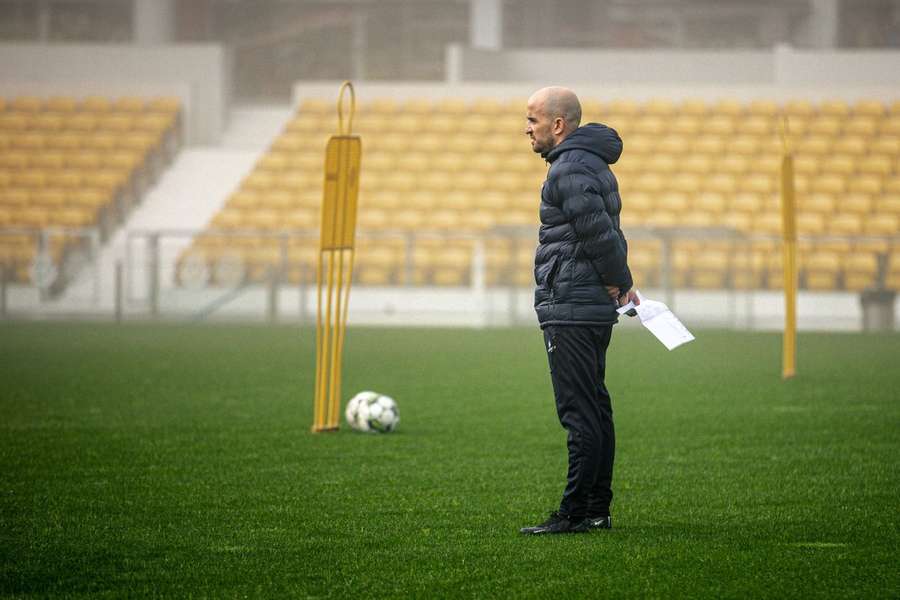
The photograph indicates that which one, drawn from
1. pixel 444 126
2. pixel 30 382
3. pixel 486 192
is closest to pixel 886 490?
pixel 30 382

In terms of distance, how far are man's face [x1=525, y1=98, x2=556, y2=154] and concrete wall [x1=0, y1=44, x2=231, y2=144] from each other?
82.1ft

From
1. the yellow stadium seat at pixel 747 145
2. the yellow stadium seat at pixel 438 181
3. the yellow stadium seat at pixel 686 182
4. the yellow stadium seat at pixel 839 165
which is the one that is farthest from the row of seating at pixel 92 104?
the yellow stadium seat at pixel 839 165

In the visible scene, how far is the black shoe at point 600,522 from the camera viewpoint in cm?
548

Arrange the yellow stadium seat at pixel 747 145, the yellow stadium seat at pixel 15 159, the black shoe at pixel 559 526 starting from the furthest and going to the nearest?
the yellow stadium seat at pixel 15 159 → the yellow stadium seat at pixel 747 145 → the black shoe at pixel 559 526

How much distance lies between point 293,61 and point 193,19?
2.52 metres

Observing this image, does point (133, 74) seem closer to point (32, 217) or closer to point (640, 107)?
point (32, 217)

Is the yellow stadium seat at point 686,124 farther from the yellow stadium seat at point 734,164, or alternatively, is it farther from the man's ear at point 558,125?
the man's ear at point 558,125

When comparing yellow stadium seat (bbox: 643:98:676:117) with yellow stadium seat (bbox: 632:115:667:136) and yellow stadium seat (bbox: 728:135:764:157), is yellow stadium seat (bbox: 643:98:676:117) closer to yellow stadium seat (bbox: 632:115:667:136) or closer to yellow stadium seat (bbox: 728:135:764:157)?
yellow stadium seat (bbox: 632:115:667:136)

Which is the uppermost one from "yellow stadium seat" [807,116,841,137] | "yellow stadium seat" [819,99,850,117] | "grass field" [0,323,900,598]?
"yellow stadium seat" [819,99,850,117]

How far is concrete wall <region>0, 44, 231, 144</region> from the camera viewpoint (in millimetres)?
29656

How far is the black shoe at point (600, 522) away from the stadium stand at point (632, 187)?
15536mm

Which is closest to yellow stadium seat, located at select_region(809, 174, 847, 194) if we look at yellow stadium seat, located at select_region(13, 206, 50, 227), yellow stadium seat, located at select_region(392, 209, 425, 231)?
yellow stadium seat, located at select_region(392, 209, 425, 231)

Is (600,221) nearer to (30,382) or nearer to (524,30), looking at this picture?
(30,382)

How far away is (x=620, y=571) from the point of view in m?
4.79
